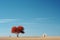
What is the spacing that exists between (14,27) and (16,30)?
114 inches

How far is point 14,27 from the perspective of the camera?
11806 cm

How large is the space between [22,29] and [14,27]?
199 inches

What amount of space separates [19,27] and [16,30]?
10.2 feet

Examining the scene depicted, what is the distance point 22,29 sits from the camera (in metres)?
119

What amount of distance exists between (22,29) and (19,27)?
90.6 inches

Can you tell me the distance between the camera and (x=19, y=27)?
118125 millimetres

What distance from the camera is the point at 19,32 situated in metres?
115

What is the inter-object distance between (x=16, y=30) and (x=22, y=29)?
14.4ft

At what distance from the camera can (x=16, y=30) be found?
4574 inches

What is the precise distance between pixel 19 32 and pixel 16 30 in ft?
7.85
